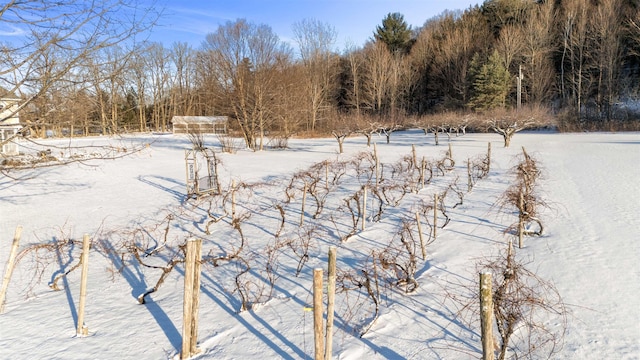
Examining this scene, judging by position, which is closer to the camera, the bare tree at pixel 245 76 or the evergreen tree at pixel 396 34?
the bare tree at pixel 245 76

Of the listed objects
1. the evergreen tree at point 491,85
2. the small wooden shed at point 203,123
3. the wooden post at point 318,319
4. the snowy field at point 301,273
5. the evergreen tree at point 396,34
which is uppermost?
the evergreen tree at point 396,34

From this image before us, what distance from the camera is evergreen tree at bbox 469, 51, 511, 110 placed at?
3488 centimetres

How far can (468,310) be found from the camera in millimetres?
4508

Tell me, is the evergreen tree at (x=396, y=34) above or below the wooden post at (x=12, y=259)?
above

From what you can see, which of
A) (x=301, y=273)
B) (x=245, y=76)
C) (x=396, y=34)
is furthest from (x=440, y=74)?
(x=301, y=273)

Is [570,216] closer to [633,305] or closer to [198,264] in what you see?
[633,305]

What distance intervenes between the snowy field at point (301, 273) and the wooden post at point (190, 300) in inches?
9.1

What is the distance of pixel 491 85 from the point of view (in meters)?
34.8

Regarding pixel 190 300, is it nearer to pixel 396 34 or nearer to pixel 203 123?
pixel 203 123

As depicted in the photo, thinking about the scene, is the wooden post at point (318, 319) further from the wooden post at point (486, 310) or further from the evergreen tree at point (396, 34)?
the evergreen tree at point (396, 34)

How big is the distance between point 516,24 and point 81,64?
46.9 meters

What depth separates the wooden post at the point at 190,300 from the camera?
11.6 ft

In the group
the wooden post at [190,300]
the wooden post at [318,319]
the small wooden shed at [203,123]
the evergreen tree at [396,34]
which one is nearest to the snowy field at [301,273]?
the wooden post at [190,300]

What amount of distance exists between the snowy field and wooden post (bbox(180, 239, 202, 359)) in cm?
23
